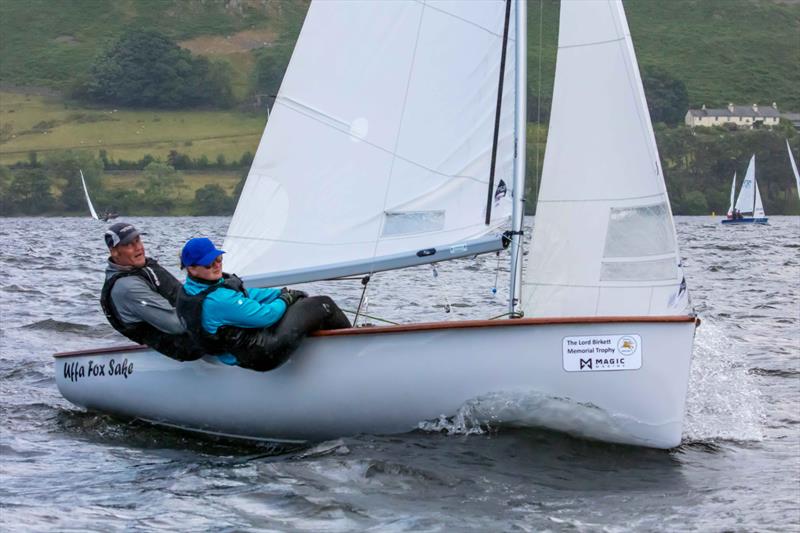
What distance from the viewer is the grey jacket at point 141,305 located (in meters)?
7.24

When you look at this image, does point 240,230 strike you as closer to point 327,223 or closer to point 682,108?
point 327,223

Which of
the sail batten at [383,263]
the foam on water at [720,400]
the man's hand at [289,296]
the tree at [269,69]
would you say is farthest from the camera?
the tree at [269,69]

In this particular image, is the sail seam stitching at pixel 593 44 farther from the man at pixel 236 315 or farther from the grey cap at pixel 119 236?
the grey cap at pixel 119 236

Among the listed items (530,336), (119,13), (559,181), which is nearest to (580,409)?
(530,336)

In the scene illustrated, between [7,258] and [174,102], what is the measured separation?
338 feet

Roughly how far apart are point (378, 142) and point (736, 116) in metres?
136

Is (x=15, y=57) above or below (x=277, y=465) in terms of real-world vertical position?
above

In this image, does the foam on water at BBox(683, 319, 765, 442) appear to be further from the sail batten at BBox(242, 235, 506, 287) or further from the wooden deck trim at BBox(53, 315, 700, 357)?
the sail batten at BBox(242, 235, 506, 287)

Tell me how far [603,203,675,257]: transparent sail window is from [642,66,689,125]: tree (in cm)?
13288

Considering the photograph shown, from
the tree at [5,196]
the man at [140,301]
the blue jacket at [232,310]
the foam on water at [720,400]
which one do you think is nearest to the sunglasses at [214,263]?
the blue jacket at [232,310]

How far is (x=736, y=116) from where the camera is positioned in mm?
137000

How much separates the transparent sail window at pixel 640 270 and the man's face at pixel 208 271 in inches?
91.5

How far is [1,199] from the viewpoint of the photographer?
312 ft

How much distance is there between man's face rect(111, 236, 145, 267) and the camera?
7.50 meters
